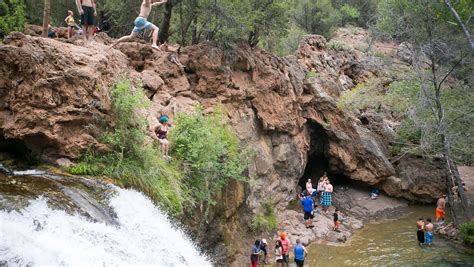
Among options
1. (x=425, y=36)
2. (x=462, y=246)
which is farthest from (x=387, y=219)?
(x=425, y=36)

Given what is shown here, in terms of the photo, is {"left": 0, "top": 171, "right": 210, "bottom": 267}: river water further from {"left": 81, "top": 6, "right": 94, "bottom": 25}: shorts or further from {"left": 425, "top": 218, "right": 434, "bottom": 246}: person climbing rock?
{"left": 425, "top": 218, "right": 434, "bottom": 246}: person climbing rock

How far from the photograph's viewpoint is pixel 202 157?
12391 mm

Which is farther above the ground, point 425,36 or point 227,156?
point 425,36

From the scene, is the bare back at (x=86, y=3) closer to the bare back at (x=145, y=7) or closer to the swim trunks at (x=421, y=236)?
the bare back at (x=145, y=7)

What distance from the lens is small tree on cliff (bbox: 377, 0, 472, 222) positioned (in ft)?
59.0

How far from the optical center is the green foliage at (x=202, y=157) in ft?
40.0

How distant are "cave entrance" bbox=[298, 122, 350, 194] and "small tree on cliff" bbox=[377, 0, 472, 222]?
18.8 ft

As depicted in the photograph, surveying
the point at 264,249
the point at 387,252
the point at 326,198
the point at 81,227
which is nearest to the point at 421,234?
the point at 387,252

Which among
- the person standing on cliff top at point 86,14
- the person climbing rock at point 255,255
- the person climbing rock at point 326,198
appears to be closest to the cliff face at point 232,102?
the person climbing rock at point 255,255

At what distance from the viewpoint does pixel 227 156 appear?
13984 millimetres

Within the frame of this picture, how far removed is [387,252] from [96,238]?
1239 centimetres

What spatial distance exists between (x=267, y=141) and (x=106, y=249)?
1338 centimetres

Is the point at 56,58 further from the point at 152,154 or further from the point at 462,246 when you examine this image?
the point at 462,246

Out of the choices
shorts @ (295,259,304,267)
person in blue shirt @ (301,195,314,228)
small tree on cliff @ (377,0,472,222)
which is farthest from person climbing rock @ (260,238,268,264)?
small tree on cliff @ (377,0,472,222)
